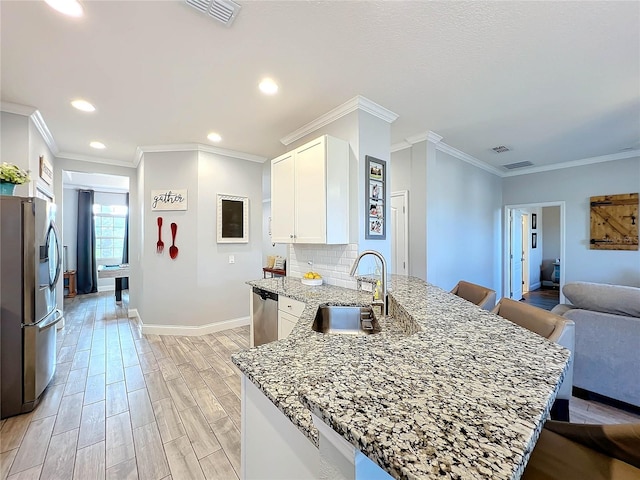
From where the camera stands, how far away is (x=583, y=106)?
109 inches

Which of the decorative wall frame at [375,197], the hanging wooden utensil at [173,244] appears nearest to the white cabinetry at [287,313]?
the decorative wall frame at [375,197]

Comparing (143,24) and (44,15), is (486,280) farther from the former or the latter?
(44,15)

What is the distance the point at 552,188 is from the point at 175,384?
654cm

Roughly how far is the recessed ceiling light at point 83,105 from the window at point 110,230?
530cm

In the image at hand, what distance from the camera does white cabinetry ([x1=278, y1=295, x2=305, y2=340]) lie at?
2.34m

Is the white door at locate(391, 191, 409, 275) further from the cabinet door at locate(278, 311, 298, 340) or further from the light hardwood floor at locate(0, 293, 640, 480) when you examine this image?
the light hardwood floor at locate(0, 293, 640, 480)

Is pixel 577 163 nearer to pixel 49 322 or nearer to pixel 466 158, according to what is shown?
pixel 466 158

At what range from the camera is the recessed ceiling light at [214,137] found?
3.53m

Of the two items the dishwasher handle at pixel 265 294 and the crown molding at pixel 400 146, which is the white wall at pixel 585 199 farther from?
the dishwasher handle at pixel 265 294

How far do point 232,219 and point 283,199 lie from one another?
1543 mm

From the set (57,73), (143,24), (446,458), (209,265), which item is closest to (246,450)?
(446,458)

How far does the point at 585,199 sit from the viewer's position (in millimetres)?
4594

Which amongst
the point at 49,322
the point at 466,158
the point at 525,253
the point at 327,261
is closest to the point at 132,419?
the point at 49,322

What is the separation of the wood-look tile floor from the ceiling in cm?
272
